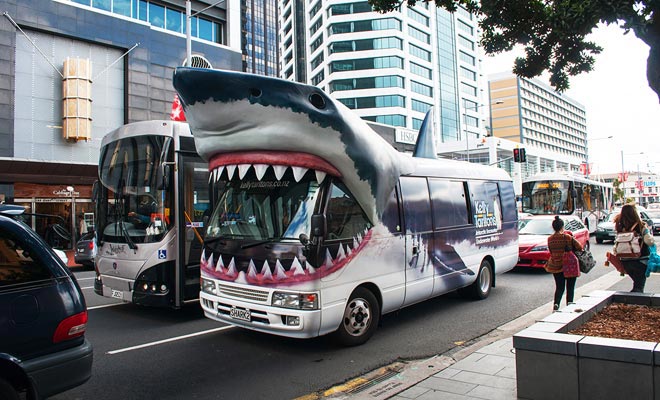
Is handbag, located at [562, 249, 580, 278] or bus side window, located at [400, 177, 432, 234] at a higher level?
bus side window, located at [400, 177, 432, 234]

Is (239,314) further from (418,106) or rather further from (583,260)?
(418,106)

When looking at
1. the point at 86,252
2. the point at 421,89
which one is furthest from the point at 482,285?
the point at 421,89

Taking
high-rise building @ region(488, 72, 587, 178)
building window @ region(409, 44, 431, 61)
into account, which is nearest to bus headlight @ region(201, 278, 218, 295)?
building window @ region(409, 44, 431, 61)

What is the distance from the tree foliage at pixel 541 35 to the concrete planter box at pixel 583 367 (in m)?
2.38

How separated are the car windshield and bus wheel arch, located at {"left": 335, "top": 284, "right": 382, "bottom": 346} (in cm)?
881

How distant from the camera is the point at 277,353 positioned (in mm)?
5992

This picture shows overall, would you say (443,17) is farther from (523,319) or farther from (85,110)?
(523,319)

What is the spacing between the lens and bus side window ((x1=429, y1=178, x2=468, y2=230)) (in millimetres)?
7855

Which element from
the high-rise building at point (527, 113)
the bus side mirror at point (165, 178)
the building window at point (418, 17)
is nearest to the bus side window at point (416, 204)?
the bus side mirror at point (165, 178)

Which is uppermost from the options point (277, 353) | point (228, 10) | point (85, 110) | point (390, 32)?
point (390, 32)

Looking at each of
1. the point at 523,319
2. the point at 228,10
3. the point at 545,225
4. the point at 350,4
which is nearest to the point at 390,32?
the point at 350,4

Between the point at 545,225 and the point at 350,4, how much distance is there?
6489 centimetres

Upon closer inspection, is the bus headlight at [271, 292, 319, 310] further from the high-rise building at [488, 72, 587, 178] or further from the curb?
the high-rise building at [488, 72, 587, 178]

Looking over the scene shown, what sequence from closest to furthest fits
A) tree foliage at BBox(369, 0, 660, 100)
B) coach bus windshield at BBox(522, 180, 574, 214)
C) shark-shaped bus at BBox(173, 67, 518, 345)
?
tree foliage at BBox(369, 0, 660, 100) → shark-shaped bus at BBox(173, 67, 518, 345) → coach bus windshield at BBox(522, 180, 574, 214)
